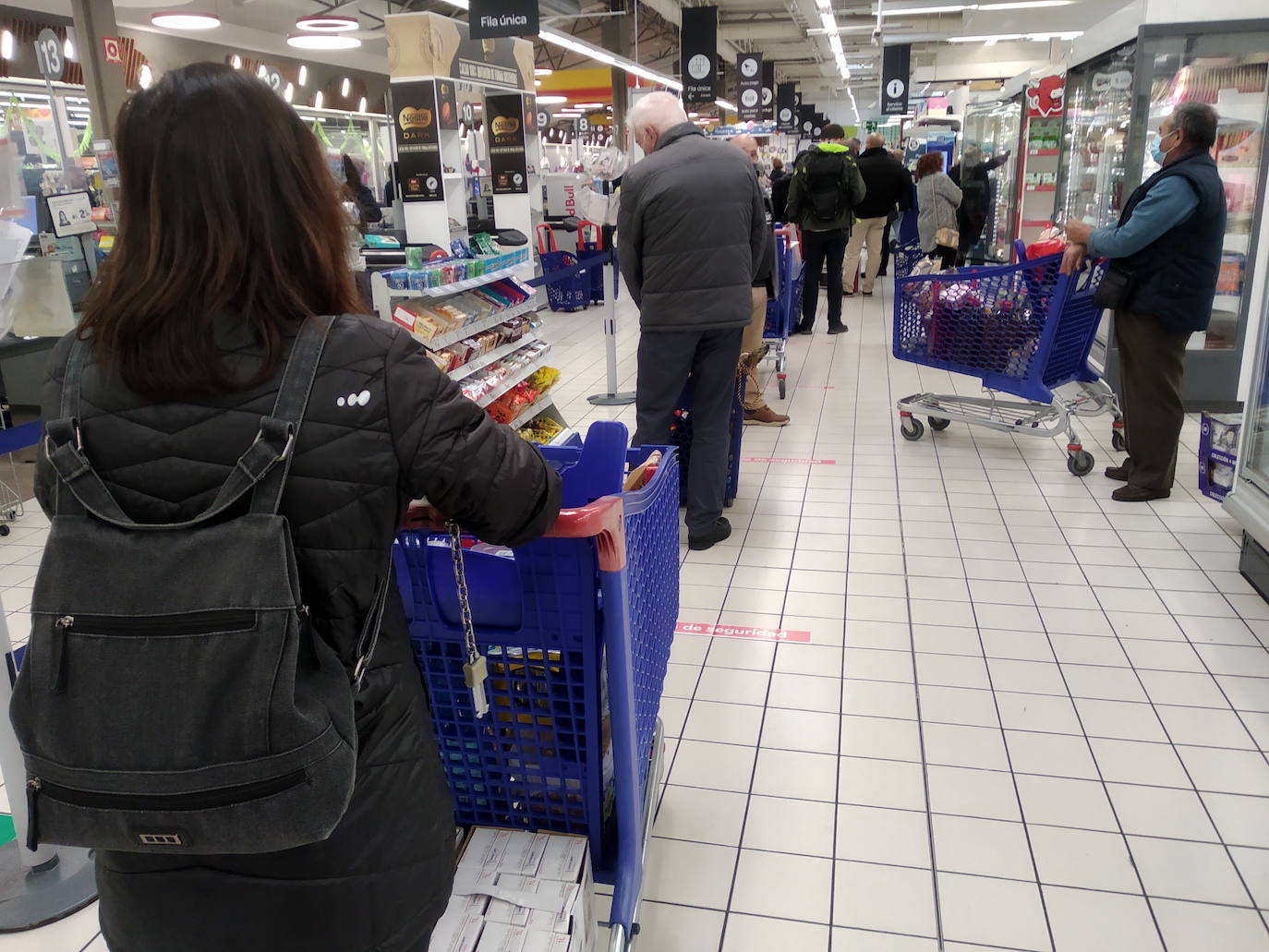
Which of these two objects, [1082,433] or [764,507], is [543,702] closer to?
[764,507]

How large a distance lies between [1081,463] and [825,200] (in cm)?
479

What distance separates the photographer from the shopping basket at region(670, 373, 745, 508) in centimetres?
441

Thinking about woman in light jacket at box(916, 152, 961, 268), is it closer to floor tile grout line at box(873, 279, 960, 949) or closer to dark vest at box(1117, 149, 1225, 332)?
dark vest at box(1117, 149, 1225, 332)

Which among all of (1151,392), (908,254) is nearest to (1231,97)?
(1151,392)

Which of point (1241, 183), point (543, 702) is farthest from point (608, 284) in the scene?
point (543, 702)

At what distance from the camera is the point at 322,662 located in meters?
1.17

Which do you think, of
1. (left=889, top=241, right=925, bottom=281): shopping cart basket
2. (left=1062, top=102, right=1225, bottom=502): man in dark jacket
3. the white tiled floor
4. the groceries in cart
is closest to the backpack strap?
the groceries in cart

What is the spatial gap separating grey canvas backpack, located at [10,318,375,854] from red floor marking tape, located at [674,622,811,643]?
101 inches

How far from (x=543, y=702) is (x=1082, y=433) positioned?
5.28 meters

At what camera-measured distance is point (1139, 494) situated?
4.79 metres

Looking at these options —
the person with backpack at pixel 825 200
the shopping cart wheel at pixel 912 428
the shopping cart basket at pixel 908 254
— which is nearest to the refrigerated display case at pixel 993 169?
the shopping cart basket at pixel 908 254

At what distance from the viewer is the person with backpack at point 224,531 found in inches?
42.7

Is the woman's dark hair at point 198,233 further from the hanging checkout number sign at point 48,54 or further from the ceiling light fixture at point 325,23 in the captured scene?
the ceiling light fixture at point 325,23

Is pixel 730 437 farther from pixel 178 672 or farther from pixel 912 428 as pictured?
pixel 178 672
